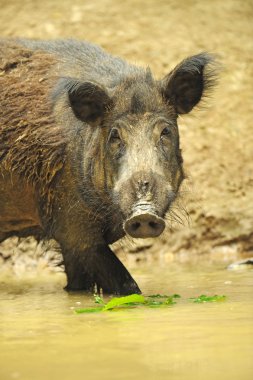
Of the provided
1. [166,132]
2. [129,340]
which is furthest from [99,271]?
[129,340]

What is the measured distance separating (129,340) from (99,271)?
2.93 m

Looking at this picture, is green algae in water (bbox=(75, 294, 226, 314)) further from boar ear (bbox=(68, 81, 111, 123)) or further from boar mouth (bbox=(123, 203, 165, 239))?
boar ear (bbox=(68, 81, 111, 123))

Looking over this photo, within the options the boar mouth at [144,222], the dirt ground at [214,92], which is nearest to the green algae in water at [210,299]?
the boar mouth at [144,222]

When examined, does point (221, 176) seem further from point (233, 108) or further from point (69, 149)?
point (69, 149)

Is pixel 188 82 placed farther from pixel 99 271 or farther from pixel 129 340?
pixel 129 340

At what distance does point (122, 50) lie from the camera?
1103 cm

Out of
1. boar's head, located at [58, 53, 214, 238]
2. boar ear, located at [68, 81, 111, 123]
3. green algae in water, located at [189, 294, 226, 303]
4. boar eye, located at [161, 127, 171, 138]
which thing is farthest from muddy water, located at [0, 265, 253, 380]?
boar ear, located at [68, 81, 111, 123]

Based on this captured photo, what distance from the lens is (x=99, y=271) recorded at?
274 inches

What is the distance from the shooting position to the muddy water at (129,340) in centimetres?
327

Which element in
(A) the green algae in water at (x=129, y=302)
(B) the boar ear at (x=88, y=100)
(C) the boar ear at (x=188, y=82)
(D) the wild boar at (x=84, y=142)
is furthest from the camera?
(C) the boar ear at (x=188, y=82)

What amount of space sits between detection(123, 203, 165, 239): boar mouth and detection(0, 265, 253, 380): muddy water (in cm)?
47

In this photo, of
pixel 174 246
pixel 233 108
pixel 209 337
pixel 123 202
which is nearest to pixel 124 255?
pixel 174 246

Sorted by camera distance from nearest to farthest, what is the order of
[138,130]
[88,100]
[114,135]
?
[138,130]
[114,135]
[88,100]

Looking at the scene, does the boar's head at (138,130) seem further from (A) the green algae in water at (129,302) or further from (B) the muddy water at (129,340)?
(B) the muddy water at (129,340)
